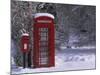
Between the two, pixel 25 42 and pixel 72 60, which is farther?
pixel 72 60

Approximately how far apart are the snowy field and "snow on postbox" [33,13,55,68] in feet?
0.14

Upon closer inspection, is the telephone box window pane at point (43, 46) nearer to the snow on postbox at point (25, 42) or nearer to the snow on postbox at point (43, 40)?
the snow on postbox at point (43, 40)

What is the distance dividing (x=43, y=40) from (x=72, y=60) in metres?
0.31

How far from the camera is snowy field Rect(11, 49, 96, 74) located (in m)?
1.99

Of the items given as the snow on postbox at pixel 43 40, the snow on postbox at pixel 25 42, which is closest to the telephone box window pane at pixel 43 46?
the snow on postbox at pixel 43 40

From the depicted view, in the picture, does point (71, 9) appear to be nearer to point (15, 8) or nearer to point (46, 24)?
point (46, 24)

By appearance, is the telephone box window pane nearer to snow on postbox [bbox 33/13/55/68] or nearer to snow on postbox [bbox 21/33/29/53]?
snow on postbox [bbox 33/13/55/68]

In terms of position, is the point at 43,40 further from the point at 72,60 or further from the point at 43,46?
the point at 72,60

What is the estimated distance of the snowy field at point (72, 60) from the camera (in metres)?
1.99

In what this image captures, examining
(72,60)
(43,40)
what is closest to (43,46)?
(43,40)

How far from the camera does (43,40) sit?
1.95 m

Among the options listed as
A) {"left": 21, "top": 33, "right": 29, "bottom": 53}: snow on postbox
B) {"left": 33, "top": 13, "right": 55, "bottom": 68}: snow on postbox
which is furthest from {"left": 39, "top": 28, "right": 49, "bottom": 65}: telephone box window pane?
{"left": 21, "top": 33, "right": 29, "bottom": 53}: snow on postbox

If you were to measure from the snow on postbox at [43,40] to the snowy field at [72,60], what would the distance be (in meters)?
0.04
